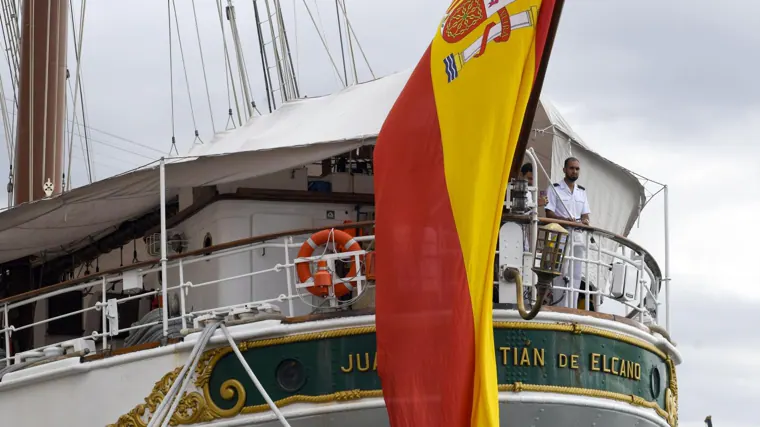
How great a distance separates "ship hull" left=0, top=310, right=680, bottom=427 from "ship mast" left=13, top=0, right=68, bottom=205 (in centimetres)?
834

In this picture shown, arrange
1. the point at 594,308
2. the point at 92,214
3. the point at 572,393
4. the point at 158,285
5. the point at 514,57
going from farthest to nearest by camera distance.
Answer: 1. the point at 158,285
2. the point at 92,214
3. the point at 594,308
4. the point at 572,393
5. the point at 514,57

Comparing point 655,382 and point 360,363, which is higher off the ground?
point 360,363

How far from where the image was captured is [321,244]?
1361 cm

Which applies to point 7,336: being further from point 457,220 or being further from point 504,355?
point 457,220

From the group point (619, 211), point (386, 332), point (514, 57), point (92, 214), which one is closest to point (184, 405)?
point (386, 332)

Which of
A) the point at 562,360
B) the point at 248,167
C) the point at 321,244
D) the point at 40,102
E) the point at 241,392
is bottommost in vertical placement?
the point at 241,392

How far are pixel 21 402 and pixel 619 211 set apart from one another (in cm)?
646

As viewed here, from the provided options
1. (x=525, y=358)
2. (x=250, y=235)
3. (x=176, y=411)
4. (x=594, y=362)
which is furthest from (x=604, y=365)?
(x=250, y=235)

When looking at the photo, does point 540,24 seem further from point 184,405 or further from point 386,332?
point 184,405

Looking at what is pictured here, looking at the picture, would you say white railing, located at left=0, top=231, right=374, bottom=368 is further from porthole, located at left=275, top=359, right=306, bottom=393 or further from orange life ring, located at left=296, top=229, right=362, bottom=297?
porthole, located at left=275, top=359, right=306, bottom=393

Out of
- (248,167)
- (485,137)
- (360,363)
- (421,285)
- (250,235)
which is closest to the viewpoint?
(485,137)

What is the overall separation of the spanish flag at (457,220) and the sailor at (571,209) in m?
1.39

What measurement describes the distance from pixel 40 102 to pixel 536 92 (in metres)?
11.2

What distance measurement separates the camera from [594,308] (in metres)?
14.6
